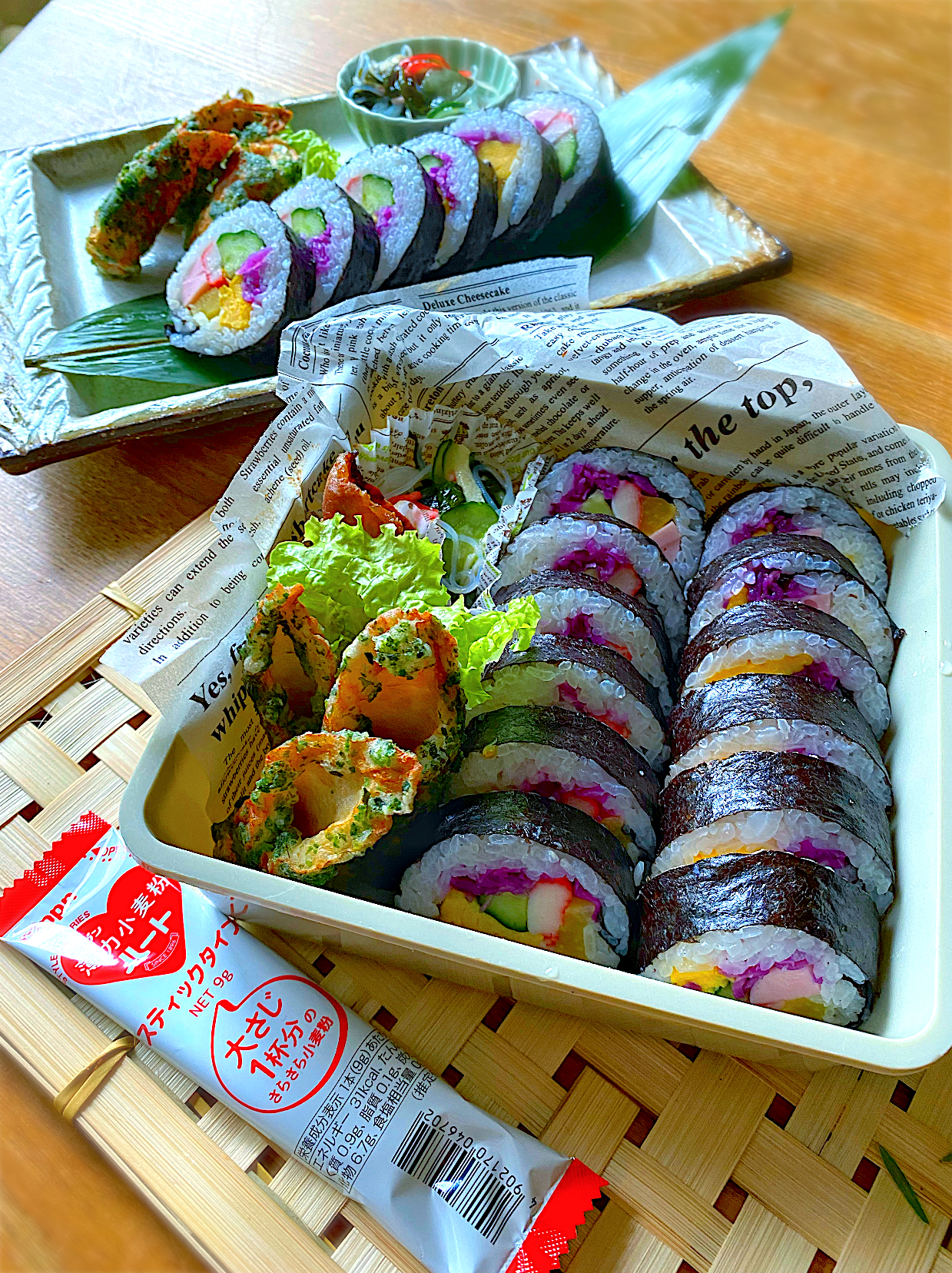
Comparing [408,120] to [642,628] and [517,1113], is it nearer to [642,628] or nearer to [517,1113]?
[642,628]

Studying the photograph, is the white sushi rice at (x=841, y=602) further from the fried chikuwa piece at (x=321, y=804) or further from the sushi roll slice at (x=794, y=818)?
the fried chikuwa piece at (x=321, y=804)

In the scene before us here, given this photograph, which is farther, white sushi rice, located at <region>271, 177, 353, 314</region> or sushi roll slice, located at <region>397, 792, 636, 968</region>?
white sushi rice, located at <region>271, 177, 353, 314</region>

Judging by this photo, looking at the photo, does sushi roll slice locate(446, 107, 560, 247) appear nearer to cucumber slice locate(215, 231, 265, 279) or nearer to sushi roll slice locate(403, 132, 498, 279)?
sushi roll slice locate(403, 132, 498, 279)

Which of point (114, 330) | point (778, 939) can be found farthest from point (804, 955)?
point (114, 330)

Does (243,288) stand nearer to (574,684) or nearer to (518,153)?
(518,153)

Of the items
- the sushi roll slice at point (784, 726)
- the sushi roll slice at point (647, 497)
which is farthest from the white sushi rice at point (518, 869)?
the sushi roll slice at point (647, 497)

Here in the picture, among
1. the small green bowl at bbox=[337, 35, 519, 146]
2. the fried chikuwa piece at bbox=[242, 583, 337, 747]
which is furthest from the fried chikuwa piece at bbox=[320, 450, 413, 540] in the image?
the small green bowl at bbox=[337, 35, 519, 146]
